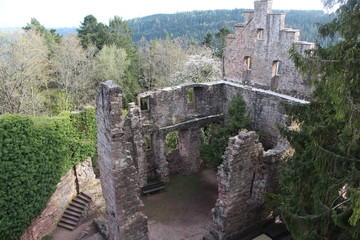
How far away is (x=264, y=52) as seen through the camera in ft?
63.3

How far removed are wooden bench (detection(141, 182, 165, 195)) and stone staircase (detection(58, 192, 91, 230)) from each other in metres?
2.82

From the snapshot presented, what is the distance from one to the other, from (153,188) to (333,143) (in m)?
10.0

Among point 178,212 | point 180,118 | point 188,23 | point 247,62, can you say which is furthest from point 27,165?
point 188,23

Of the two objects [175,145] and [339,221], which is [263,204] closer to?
[339,221]

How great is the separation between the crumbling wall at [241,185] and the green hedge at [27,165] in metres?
Result: 7.22

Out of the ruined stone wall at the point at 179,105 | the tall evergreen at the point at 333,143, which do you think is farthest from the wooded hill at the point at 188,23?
the tall evergreen at the point at 333,143

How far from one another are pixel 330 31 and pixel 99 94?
6480 millimetres

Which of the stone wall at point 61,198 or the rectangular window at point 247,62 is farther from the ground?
the rectangular window at point 247,62

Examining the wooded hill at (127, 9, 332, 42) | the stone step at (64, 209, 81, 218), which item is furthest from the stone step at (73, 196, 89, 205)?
the wooded hill at (127, 9, 332, 42)

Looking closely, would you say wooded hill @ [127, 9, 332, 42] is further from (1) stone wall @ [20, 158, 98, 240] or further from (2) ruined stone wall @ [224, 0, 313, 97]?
(1) stone wall @ [20, 158, 98, 240]

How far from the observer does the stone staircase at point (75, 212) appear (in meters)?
14.0

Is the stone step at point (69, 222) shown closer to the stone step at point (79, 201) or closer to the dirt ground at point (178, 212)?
the dirt ground at point (178, 212)

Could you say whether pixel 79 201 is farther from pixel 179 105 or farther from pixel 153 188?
pixel 179 105

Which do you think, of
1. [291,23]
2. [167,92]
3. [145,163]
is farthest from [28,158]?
[291,23]
